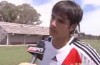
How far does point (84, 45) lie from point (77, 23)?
0.63ft

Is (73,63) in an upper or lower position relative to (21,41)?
upper

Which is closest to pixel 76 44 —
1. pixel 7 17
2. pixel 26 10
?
pixel 7 17

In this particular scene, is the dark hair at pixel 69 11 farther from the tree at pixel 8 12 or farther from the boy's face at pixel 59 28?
the tree at pixel 8 12

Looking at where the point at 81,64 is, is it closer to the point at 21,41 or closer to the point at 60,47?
the point at 60,47

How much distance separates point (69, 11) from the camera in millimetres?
2709

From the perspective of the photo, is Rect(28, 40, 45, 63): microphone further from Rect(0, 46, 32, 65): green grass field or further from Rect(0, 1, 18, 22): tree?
Rect(0, 1, 18, 22): tree

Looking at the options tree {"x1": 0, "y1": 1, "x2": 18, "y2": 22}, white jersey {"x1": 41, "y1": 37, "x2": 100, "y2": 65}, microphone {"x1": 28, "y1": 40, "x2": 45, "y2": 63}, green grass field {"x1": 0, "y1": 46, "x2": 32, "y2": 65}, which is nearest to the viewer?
white jersey {"x1": 41, "y1": 37, "x2": 100, "y2": 65}

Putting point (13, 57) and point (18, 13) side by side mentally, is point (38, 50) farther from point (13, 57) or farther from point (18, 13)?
point (18, 13)

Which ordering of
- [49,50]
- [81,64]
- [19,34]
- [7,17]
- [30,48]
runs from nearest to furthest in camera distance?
[81,64] < [49,50] < [30,48] < [19,34] < [7,17]

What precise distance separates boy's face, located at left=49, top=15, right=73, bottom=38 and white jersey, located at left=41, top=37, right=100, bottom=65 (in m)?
0.09

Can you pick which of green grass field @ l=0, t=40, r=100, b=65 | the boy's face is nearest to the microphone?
the boy's face

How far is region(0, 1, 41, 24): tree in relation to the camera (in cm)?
7538

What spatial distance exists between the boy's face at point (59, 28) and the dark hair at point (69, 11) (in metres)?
0.03

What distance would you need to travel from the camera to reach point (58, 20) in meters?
2.75
